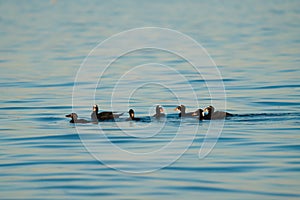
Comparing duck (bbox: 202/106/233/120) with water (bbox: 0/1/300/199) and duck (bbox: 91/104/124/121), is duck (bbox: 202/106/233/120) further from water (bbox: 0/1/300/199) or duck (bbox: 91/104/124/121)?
duck (bbox: 91/104/124/121)

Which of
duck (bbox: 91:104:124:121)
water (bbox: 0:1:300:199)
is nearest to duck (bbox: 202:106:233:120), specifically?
water (bbox: 0:1:300:199)

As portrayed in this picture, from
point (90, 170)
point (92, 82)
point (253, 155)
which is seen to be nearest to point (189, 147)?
point (253, 155)

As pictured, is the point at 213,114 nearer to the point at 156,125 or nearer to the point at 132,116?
the point at 156,125

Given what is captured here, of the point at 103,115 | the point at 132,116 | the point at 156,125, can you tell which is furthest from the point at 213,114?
the point at 103,115

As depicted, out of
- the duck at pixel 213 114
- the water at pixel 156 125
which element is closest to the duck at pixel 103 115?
the water at pixel 156 125

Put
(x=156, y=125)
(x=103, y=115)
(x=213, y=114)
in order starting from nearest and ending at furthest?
(x=156, y=125), (x=213, y=114), (x=103, y=115)

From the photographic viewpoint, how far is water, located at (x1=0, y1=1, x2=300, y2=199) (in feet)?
37.9

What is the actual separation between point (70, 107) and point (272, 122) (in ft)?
19.9

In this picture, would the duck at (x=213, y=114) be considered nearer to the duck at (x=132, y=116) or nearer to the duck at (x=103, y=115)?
the duck at (x=132, y=116)

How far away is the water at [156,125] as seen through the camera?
1155cm

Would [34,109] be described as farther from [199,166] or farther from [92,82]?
[199,166]

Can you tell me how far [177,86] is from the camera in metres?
23.9

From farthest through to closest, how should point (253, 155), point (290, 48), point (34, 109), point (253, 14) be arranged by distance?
point (253, 14)
point (290, 48)
point (34, 109)
point (253, 155)

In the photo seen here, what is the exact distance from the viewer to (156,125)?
56.3 ft
